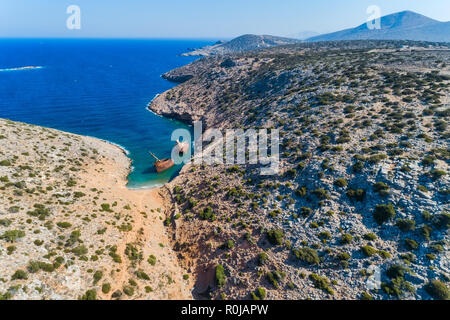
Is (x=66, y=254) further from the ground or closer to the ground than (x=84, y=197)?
closer to the ground

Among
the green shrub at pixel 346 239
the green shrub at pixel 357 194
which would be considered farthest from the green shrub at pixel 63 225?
the green shrub at pixel 357 194

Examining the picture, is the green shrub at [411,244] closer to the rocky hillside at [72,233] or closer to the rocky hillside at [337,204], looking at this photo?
A: the rocky hillside at [337,204]

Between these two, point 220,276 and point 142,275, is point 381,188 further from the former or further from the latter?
point 142,275

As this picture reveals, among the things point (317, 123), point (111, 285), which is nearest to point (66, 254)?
point (111, 285)

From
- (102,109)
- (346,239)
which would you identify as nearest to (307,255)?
(346,239)
